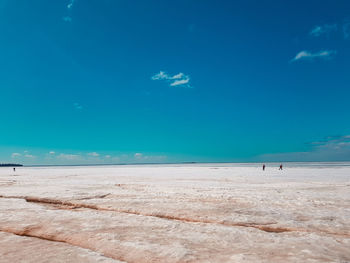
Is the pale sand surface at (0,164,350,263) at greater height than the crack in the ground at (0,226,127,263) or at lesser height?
greater

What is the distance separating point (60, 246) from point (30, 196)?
751 cm

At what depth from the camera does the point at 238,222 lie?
6336 mm

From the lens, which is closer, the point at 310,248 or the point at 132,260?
the point at 132,260

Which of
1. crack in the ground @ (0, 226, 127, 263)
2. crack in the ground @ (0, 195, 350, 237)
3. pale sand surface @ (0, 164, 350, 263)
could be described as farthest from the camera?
crack in the ground @ (0, 195, 350, 237)

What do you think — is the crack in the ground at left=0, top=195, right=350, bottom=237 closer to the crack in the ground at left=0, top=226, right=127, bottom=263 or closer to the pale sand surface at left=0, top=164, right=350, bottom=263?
the pale sand surface at left=0, top=164, right=350, bottom=263

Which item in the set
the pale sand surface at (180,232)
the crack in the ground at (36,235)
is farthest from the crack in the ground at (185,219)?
the crack in the ground at (36,235)

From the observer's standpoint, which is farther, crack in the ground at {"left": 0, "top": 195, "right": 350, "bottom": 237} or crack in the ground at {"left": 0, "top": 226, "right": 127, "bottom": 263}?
crack in the ground at {"left": 0, "top": 195, "right": 350, "bottom": 237}

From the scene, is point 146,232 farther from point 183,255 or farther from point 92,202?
point 92,202

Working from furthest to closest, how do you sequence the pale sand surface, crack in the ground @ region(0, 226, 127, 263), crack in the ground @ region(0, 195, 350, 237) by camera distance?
crack in the ground @ region(0, 195, 350, 237)
crack in the ground @ region(0, 226, 127, 263)
the pale sand surface

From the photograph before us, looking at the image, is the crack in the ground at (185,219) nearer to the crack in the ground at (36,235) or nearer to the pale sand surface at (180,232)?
the pale sand surface at (180,232)

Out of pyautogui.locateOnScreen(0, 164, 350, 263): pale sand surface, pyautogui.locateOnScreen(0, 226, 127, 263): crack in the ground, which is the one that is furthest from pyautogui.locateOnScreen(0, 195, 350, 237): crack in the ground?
pyautogui.locateOnScreen(0, 226, 127, 263): crack in the ground

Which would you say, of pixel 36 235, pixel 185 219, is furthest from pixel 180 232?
pixel 36 235

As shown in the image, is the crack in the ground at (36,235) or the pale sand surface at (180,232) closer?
the pale sand surface at (180,232)

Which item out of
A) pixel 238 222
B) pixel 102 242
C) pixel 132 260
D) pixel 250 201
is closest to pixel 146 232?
pixel 102 242
